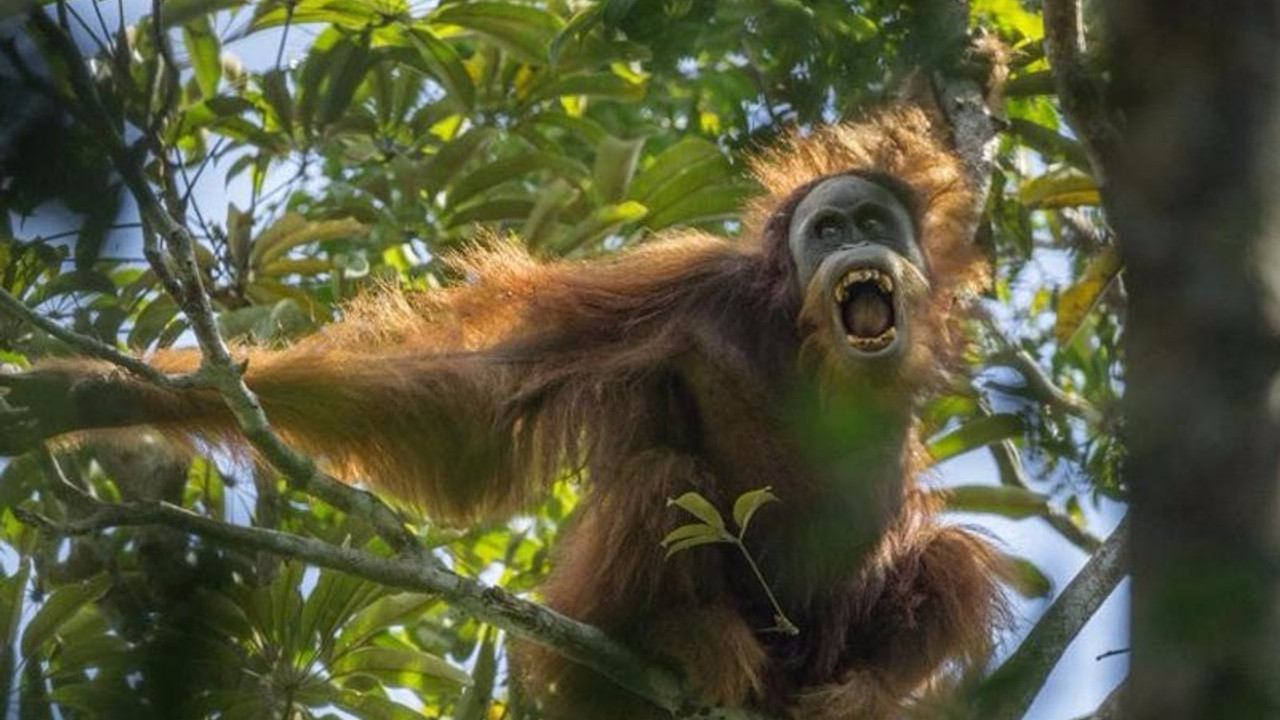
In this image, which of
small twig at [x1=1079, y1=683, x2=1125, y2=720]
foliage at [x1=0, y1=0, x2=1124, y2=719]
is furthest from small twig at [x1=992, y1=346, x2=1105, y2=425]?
small twig at [x1=1079, y1=683, x2=1125, y2=720]

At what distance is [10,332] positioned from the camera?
5.58 meters

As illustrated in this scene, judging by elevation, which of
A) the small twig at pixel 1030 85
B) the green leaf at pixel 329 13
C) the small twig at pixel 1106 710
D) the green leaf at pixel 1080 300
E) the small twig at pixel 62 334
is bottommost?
the small twig at pixel 1106 710

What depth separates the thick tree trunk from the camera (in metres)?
1.23

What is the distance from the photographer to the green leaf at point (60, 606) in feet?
17.2

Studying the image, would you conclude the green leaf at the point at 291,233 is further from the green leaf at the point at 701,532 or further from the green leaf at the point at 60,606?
the green leaf at the point at 701,532

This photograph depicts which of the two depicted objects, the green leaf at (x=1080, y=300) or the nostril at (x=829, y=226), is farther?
the green leaf at (x=1080, y=300)

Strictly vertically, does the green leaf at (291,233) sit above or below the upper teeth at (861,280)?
below

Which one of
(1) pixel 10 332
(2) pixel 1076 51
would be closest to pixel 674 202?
(2) pixel 1076 51

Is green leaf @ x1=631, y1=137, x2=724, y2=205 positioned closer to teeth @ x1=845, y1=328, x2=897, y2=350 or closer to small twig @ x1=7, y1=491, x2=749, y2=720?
teeth @ x1=845, y1=328, x2=897, y2=350

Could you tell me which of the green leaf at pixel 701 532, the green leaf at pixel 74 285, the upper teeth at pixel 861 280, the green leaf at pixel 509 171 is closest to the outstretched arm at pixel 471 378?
the upper teeth at pixel 861 280

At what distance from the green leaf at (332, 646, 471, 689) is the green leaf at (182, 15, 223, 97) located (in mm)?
2545

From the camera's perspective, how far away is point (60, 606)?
5.35m

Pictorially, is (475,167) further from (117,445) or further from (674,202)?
(117,445)

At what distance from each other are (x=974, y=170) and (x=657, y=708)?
255cm
